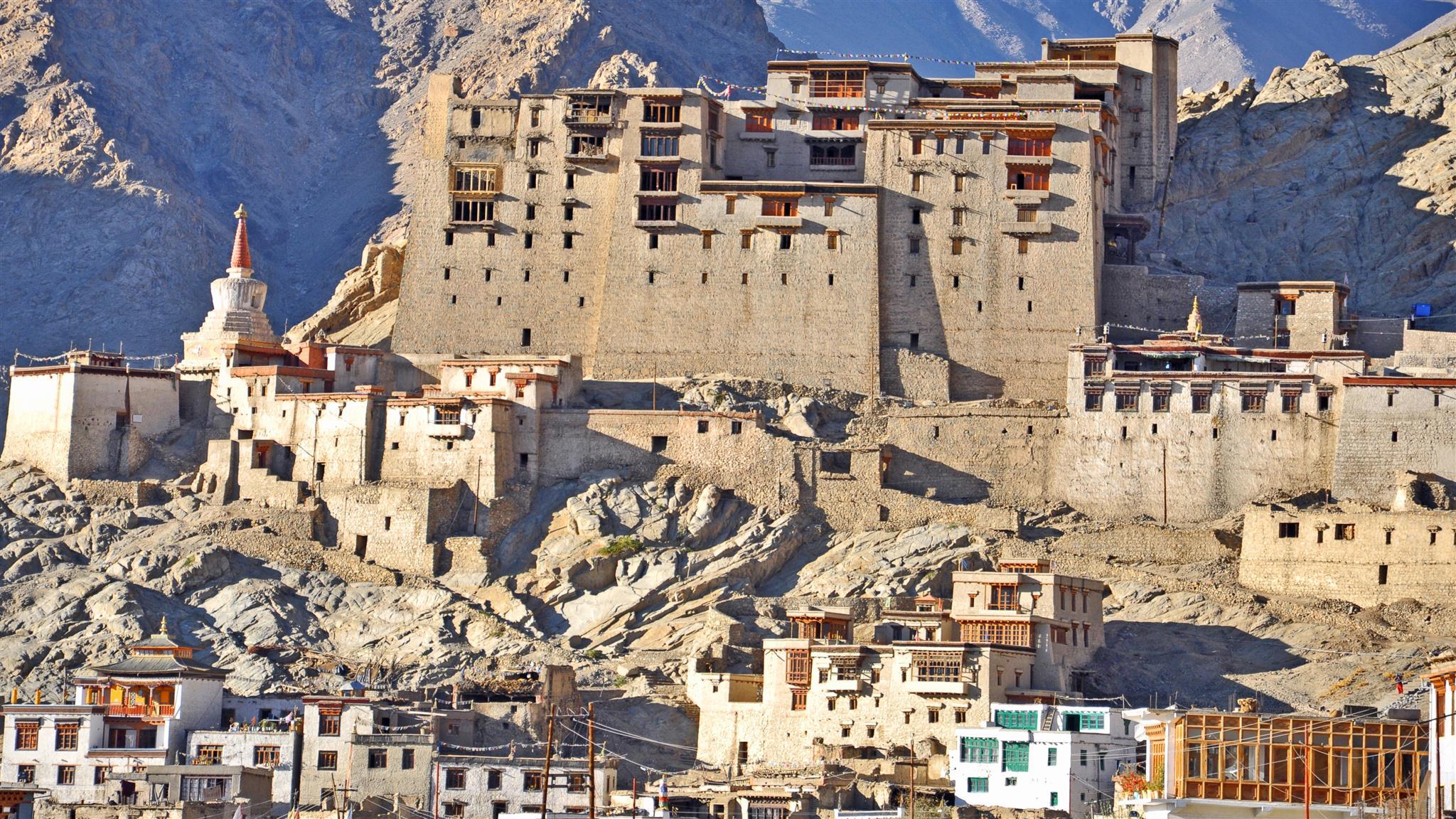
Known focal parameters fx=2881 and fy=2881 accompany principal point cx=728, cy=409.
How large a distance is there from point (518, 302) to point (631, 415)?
30.5ft

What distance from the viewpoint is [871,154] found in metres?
104

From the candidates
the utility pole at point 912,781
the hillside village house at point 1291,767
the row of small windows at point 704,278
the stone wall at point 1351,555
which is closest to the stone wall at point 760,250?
the row of small windows at point 704,278

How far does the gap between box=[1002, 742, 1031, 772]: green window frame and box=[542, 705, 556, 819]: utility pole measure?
11.8 meters

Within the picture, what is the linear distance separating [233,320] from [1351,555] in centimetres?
4229

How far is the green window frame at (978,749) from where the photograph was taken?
7544 centimetres

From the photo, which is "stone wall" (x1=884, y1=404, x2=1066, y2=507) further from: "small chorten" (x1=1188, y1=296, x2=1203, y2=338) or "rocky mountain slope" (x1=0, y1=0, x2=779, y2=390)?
"rocky mountain slope" (x1=0, y1=0, x2=779, y2=390)

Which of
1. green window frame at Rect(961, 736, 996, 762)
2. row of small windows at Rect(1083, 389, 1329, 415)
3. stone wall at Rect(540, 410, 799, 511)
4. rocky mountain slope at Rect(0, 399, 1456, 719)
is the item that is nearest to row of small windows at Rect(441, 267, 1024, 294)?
rocky mountain slope at Rect(0, 399, 1456, 719)

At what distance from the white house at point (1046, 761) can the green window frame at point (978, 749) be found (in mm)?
19

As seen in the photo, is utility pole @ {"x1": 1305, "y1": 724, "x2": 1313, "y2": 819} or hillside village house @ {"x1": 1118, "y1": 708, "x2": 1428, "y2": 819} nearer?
utility pole @ {"x1": 1305, "y1": 724, "x2": 1313, "y2": 819}

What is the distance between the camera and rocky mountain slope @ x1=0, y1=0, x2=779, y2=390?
13038 centimetres

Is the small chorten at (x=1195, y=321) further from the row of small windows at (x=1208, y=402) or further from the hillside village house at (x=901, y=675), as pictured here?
the hillside village house at (x=901, y=675)

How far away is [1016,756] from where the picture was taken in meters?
75.1

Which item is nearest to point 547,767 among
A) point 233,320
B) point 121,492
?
point 121,492

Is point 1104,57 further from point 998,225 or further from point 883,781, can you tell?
point 883,781
